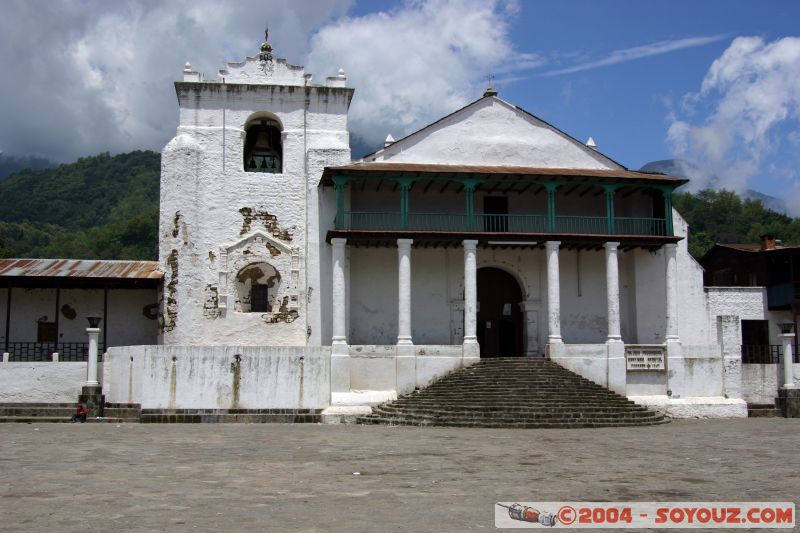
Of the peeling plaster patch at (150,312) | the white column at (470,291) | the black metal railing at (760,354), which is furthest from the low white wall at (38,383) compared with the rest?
the black metal railing at (760,354)

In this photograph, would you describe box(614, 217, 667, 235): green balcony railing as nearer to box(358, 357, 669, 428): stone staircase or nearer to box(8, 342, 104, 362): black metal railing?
box(358, 357, 669, 428): stone staircase

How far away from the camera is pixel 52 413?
76.6 ft

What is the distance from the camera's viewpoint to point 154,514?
8.98 meters

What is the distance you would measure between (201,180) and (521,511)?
2048 cm

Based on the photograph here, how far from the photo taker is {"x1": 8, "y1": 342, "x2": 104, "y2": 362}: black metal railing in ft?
87.8

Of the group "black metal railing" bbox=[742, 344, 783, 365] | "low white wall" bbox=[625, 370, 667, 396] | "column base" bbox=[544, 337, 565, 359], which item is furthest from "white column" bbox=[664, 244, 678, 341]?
"black metal railing" bbox=[742, 344, 783, 365]

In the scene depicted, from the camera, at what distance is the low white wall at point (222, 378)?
75.5 ft

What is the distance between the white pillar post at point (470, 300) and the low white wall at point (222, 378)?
465cm

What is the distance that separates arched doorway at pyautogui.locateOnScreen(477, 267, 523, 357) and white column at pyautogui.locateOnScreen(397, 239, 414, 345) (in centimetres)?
419

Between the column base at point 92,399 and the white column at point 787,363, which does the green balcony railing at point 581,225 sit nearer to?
the white column at point 787,363

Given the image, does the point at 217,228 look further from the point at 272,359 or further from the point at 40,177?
the point at 40,177

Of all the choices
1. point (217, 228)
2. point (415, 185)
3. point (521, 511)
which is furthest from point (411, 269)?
point (521, 511)

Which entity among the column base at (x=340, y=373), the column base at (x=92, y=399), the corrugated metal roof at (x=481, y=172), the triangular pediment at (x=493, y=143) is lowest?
the column base at (x=92, y=399)

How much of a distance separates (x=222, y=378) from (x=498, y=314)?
1031 centimetres
